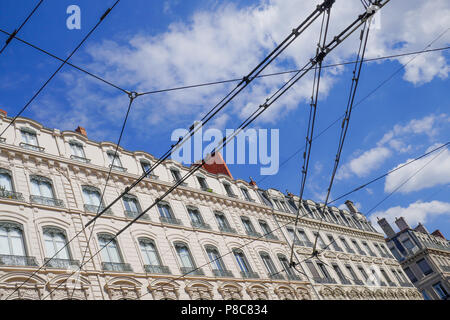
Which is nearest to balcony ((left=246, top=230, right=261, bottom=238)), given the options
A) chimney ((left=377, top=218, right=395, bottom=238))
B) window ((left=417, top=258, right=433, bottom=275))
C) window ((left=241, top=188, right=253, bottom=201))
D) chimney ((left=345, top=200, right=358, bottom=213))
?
window ((left=241, top=188, right=253, bottom=201))

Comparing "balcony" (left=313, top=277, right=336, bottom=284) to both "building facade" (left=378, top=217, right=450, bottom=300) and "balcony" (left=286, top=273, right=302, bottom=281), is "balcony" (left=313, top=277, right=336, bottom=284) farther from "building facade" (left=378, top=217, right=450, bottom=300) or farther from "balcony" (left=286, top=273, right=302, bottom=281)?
"building facade" (left=378, top=217, right=450, bottom=300)

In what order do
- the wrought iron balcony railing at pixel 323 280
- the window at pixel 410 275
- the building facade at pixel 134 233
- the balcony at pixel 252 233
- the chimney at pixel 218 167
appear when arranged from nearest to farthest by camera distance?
the building facade at pixel 134 233, the balcony at pixel 252 233, the wrought iron balcony railing at pixel 323 280, the chimney at pixel 218 167, the window at pixel 410 275

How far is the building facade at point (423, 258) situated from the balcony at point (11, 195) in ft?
150

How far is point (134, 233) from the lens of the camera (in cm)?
2069

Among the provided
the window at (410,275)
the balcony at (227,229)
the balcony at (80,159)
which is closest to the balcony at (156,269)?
the balcony at (227,229)

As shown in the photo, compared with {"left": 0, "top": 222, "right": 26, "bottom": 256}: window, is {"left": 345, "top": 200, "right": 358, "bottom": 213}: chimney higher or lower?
higher

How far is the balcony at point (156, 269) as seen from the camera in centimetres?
1939

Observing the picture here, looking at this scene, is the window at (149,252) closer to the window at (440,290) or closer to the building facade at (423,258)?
the building facade at (423,258)

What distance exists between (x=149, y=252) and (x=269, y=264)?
33.8 ft

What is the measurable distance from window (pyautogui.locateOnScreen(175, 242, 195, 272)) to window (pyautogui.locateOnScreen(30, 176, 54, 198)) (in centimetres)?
769

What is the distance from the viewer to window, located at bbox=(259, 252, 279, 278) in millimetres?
26641

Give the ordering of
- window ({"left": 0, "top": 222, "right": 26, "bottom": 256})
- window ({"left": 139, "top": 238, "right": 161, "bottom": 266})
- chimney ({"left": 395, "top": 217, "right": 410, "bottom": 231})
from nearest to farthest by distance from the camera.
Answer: window ({"left": 0, "top": 222, "right": 26, "bottom": 256}), window ({"left": 139, "top": 238, "right": 161, "bottom": 266}), chimney ({"left": 395, "top": 217, "right": 410, "bottom": 231})

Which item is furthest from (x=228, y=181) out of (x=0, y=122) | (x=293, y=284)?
(x=0, y=122)
